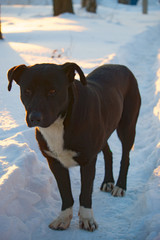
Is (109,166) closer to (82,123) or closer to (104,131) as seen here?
(104,131)

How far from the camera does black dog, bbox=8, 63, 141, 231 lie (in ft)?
10.0

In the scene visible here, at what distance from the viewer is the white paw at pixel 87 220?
3548 millimetres

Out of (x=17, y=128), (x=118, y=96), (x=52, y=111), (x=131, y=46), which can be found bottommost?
(x=131, y=46)

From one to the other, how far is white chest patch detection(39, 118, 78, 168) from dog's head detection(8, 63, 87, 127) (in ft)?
0.44

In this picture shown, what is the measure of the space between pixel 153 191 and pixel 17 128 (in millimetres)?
2212

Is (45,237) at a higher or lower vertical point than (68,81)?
lower

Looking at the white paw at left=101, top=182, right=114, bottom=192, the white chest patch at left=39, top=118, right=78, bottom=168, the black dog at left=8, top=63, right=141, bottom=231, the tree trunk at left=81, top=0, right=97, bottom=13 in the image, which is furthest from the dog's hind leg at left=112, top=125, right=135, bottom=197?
the tree trunk at left=81, top=0, right=97, bottom=13

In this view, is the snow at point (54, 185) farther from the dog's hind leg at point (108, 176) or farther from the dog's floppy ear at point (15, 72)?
the dog's floppy ear at point (15, 72)

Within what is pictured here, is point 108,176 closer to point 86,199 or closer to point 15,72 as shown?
point 86,199

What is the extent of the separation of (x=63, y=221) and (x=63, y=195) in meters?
0.24

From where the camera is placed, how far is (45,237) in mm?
3418

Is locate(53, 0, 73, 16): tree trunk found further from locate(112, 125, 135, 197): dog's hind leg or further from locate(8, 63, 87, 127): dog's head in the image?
locate(8, 63, 87, 127): dog's head

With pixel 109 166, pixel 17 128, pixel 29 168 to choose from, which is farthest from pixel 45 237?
pixel 17 128

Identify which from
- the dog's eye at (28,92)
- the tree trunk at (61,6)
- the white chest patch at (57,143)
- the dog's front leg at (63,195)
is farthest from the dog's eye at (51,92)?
the tree trunk at (61,6)
